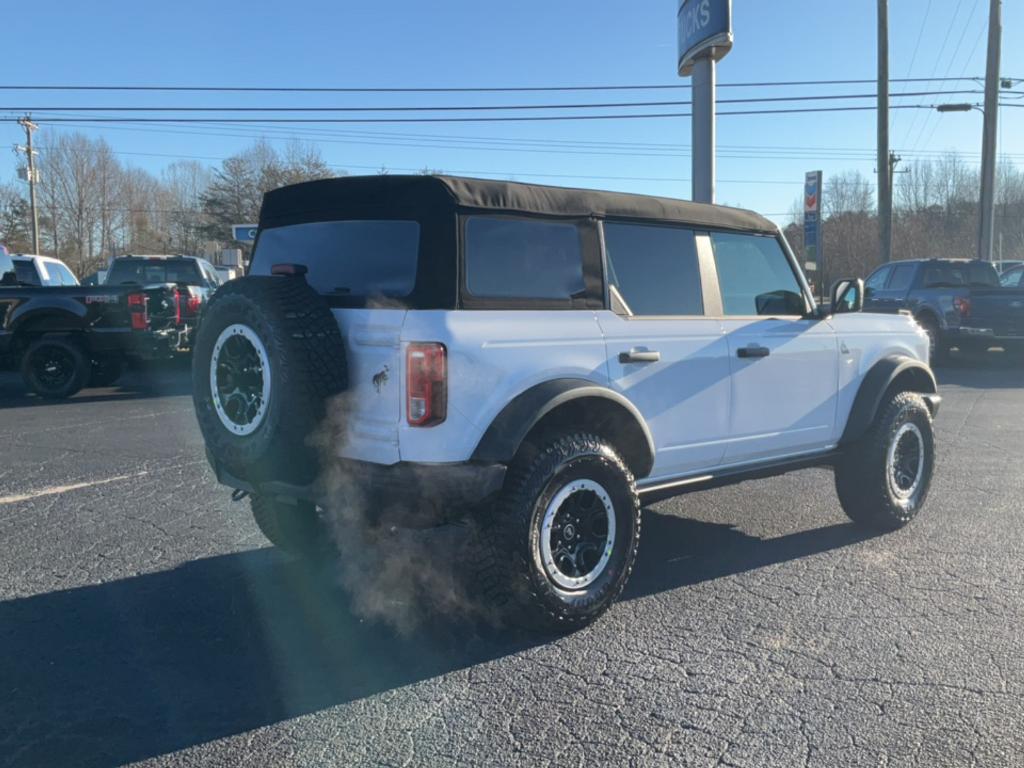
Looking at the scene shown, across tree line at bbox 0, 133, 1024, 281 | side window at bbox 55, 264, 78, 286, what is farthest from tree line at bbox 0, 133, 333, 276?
side window at bbox 55, 264, 78, 286

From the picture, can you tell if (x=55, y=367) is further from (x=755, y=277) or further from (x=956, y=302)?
(x=956, y=302)

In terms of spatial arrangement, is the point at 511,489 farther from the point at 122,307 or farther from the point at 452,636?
the point at 122,307

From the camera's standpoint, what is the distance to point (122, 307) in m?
11.4

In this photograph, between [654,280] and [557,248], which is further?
[654,280]

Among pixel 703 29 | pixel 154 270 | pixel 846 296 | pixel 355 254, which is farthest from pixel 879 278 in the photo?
pixel 355 254

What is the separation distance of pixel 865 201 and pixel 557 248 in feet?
204

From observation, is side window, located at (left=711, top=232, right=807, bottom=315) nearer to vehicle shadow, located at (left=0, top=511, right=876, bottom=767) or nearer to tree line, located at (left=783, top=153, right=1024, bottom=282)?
vehicle shadow, located at (left=0, top=511, right=876, bottom=767)

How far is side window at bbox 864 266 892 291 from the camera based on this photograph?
16633 mm

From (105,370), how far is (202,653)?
9.68m

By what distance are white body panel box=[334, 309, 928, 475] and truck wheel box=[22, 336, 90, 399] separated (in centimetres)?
923

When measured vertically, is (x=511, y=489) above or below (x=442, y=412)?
below

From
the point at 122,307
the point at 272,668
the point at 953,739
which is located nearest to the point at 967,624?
the point at 953,739

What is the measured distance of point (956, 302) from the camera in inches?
574

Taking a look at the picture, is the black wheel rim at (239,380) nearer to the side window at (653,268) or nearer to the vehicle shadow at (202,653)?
the vehicle shadow at (202,653)
